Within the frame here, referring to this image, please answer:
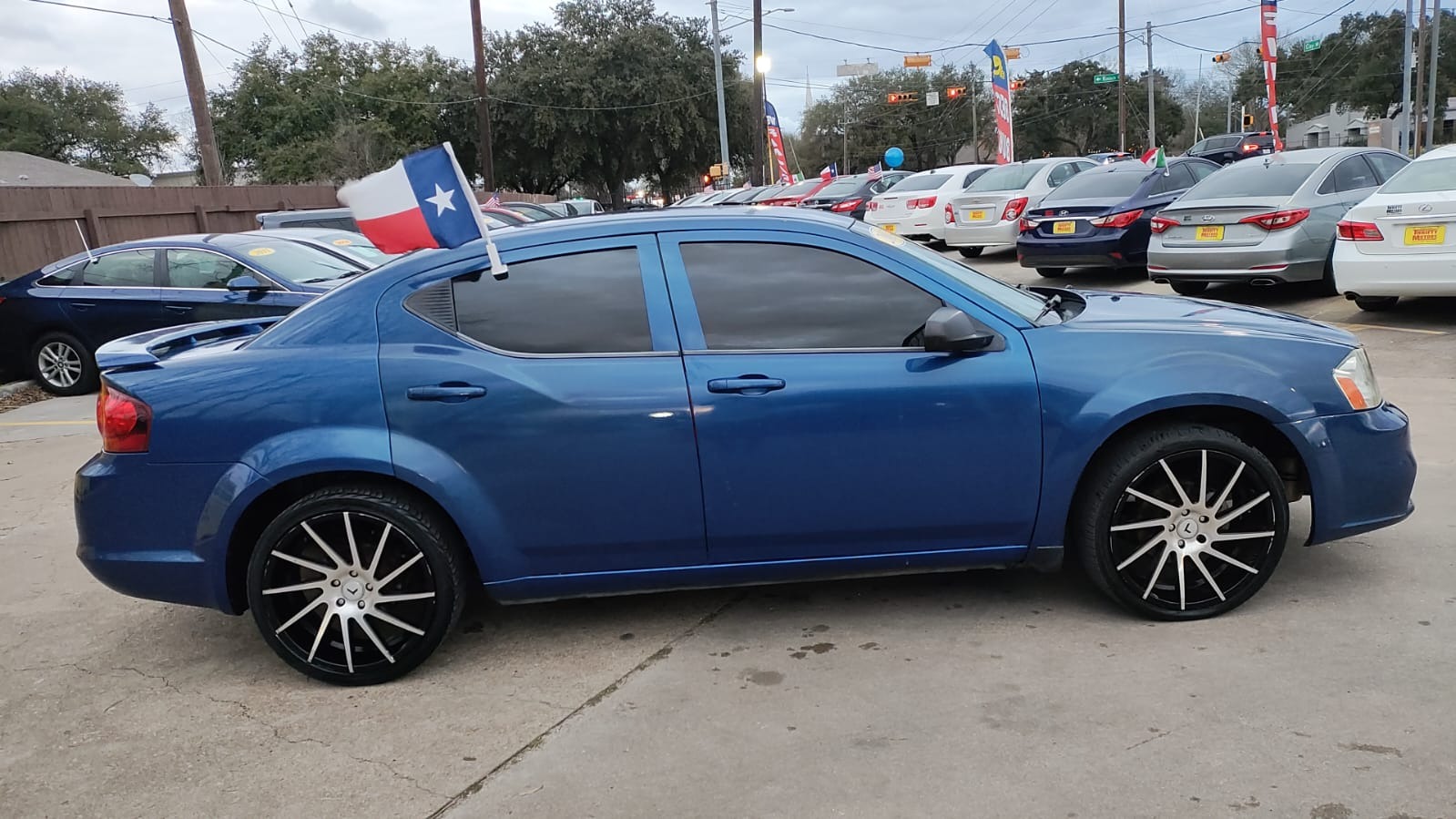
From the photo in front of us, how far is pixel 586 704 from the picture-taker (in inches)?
133

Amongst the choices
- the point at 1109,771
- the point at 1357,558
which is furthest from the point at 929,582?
the point at 1357,558

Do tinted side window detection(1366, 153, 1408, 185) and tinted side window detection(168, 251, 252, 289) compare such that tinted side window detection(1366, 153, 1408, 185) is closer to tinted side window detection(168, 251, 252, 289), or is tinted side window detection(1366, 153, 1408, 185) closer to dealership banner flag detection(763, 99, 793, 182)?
tinted side window detection(168, 251, 252, 289)

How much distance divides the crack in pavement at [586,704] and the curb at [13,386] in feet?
29.9

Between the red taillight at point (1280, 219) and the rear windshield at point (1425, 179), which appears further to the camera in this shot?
the red taillight at point (1280, 219)

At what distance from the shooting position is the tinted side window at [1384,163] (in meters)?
10.5

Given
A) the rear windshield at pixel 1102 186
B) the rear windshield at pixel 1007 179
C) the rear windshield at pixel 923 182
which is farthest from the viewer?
the rear windshield at pixel 923 182

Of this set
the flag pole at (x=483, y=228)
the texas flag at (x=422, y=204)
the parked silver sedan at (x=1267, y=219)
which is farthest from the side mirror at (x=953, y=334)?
the parked silver sedan at (x=1267, y=219)

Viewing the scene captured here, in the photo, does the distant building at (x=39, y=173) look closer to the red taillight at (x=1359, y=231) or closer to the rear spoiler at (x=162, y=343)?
the rear spoiler at (x=162, y=343)

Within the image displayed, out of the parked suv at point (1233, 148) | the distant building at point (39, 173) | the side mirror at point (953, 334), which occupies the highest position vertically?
the distant building at point (39, 173)

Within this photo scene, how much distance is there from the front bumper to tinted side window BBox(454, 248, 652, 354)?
2.31m

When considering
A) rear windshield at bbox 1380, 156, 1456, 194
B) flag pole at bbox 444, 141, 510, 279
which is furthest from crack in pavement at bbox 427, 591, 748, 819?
rear windshield at bbox 1380, 156, 1456, 194

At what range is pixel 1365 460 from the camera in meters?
3.66

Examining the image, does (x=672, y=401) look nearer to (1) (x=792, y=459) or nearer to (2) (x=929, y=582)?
(1) (x=792, y=459)

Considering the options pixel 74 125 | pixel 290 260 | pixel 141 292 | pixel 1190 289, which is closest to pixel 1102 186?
pixel 1190 289
